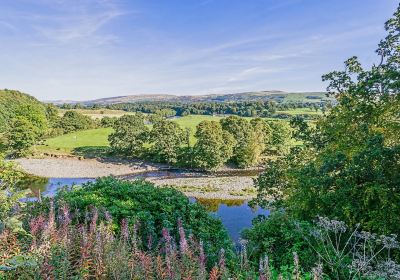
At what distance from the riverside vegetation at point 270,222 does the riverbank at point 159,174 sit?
2232cm

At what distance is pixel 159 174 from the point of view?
51781mm

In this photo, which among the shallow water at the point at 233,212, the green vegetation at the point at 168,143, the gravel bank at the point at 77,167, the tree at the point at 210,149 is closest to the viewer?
the shallow water at the point at 233,212

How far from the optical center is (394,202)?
10.3 meters

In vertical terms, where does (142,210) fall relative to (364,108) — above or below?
below

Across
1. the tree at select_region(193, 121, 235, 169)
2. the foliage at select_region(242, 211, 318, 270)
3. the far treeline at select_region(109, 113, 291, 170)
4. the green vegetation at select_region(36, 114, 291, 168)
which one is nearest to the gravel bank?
the green vegetation at select_region(36, 114, 291, 168)

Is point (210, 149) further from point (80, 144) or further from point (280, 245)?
point (280, 245)

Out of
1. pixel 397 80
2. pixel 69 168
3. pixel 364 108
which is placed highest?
pixel 397 80

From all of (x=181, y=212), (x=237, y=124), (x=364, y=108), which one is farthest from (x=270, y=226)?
(x=237, y=124)

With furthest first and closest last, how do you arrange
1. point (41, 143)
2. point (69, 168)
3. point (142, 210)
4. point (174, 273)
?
1. point (41, 143)
2. point (69, 168)
3. point (142, 210)
4. point (174, 273)

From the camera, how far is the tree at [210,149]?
165 feet

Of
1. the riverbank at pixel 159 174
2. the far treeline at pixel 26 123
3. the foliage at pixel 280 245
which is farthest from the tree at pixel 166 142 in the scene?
the foliage at pixel 280 245

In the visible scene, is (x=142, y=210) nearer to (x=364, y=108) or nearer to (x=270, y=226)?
(x=270, y=226)

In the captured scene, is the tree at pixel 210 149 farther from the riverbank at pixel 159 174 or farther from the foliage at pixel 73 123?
the foliage at pixel 73 123

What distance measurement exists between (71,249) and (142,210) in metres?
4.08
